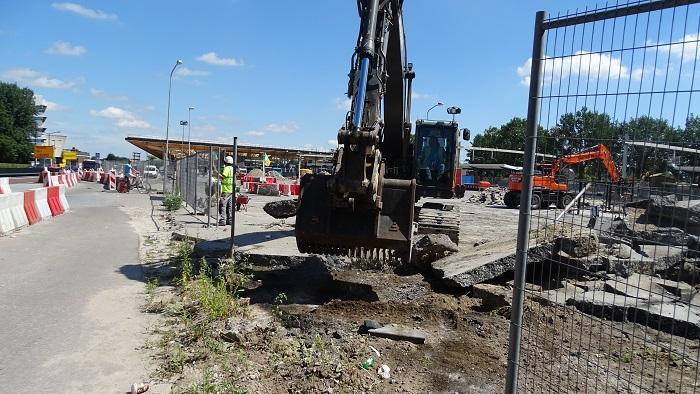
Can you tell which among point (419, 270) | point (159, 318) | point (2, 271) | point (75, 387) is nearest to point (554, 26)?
point (75, 387)

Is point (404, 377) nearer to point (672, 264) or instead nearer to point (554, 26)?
point (672, 264)

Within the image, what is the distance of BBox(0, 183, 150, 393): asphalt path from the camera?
14.8 feet

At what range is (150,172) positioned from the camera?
3784 cm

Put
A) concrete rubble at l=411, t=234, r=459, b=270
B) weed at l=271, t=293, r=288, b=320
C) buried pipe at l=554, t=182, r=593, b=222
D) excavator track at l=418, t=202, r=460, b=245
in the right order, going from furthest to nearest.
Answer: excavator track at l=418, t=202, r=460, b=245
concrete rubble at l=411, t=234, r=459, b=270
weed at l=271, t=293, r=288, b=320
buried pipe at l=554, t=182, r=593, b=222

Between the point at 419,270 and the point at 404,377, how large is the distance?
4139mm

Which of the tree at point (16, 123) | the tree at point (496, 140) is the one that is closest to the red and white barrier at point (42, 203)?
the tree at point (496, 140)

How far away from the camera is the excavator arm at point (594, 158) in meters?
2.89

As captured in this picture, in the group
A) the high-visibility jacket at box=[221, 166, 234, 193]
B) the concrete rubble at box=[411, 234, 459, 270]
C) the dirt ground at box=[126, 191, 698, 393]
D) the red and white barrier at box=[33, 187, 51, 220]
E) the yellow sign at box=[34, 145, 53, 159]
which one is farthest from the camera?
the yellow sign at box=[34, 145, 53, 159]

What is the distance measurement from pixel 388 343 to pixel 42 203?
541 inches

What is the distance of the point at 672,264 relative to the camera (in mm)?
4809

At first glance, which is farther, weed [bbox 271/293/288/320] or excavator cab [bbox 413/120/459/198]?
excavator cab [bbox 413/120/459/198]

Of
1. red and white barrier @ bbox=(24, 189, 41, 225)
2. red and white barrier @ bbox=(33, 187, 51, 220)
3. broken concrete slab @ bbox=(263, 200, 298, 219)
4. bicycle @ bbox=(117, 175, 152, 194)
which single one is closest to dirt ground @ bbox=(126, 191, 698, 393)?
broken concrete slab @ bbox=(263, 200, 298, 219)

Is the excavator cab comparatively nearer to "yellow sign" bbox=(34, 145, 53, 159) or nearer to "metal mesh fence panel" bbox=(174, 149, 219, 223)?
"metal mesh fence panel" bbox=(174, 149, 219, 223)

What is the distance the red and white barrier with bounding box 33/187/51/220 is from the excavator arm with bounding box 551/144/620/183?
15253 millimetres
